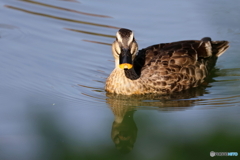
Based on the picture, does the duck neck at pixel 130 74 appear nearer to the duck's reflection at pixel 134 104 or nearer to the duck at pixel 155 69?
the duck at pixel 155 69

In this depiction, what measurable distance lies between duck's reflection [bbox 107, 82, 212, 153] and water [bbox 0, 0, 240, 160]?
18 mm

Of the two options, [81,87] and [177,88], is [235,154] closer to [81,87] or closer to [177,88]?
[177,88]

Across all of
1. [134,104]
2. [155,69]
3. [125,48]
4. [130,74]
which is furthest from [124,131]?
[155,69]

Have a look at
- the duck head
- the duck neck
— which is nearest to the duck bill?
the duck head

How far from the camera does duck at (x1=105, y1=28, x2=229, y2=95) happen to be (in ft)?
30.7

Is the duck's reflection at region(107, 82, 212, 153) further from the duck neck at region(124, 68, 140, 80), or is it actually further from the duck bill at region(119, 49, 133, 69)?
the duck bill at region(119, 49, 133, 69)

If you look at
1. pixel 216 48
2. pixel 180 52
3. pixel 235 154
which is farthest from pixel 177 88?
pixel 235 154

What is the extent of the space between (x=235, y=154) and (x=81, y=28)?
23.9 feet

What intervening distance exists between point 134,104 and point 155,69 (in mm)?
885

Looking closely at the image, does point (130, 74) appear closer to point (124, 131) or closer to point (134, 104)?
point (134, 104)

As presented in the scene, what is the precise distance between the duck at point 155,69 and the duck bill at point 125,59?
0.15 ft

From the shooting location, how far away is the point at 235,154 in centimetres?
636

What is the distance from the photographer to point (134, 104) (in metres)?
9.22

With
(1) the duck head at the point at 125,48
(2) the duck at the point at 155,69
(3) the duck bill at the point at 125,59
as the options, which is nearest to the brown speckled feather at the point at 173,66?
(2) the duck at the point at 155,69
